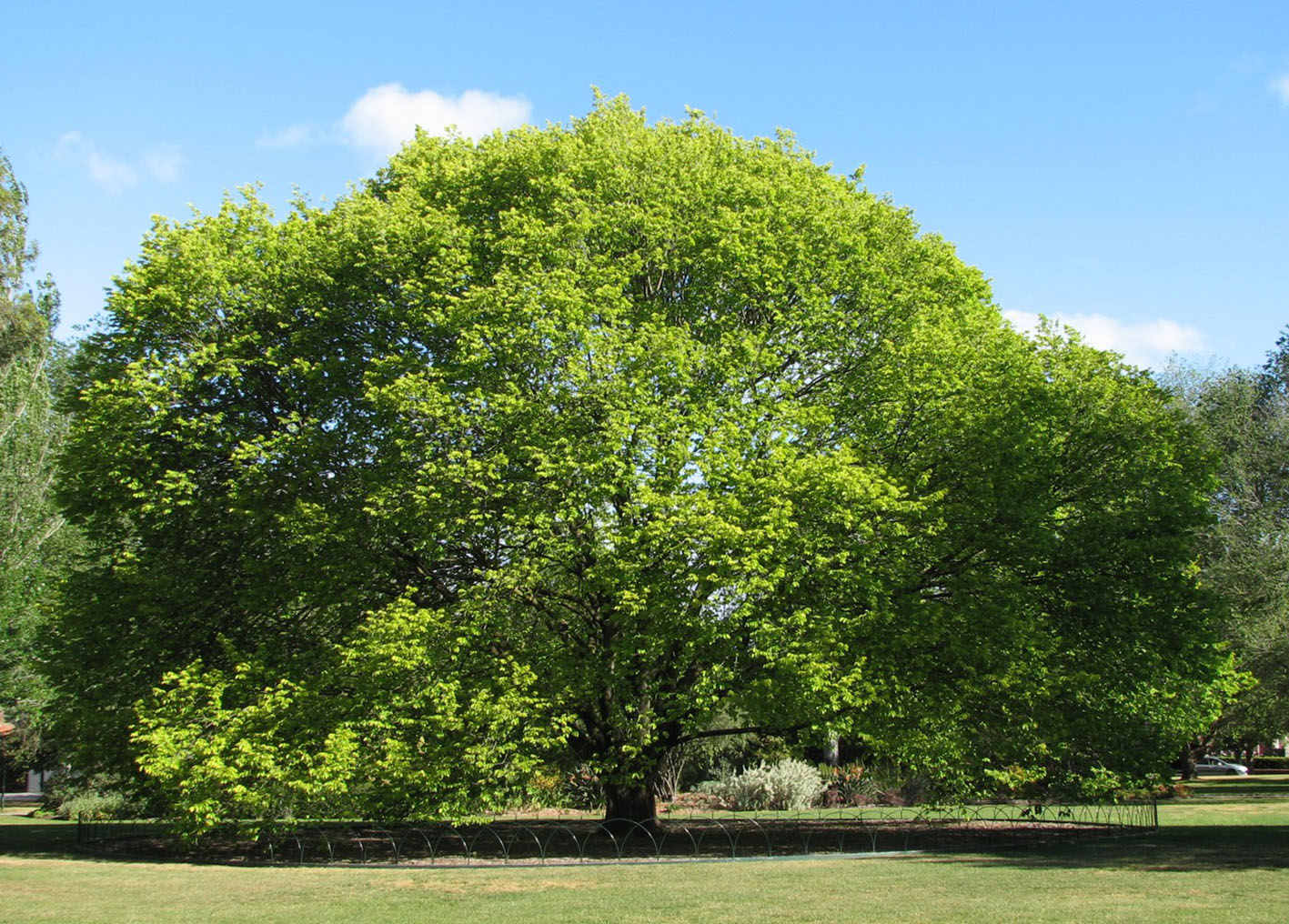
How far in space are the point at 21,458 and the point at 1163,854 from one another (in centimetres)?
3865

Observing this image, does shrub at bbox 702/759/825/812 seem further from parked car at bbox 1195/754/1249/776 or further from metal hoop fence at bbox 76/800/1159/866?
parked car at bbox 1195/754/1249/776

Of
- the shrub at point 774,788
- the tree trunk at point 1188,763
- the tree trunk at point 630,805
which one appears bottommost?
the tree trunk at point 1188,763

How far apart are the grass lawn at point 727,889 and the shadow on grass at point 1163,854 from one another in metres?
0.03

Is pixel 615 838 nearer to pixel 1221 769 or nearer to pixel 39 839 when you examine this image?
pixel 39 839

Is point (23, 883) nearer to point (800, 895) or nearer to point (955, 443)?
point (800, 895)

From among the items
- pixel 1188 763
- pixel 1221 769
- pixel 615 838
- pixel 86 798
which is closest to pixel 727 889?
pixel 615 838

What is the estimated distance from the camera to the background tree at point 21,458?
37688 mm

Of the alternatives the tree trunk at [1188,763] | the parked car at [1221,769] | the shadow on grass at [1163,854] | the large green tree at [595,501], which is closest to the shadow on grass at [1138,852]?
the shadow on grass at [1163,854]

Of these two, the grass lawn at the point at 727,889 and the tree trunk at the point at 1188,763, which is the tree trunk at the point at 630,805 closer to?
the grass lawn at the point at 727,889

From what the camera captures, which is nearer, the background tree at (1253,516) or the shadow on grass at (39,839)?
the shadow on grass at (39,839)

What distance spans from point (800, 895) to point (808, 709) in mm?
5207

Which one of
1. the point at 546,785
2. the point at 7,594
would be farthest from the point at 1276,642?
the point at 7,594

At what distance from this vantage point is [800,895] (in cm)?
1391

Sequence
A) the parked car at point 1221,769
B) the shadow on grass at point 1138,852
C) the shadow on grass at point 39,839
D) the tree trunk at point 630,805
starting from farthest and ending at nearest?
the parked car at point 1221,769, the tree trunk at point 630,805, the shadow on grass at point 39,839, the shadow on grass at point 1138,852
